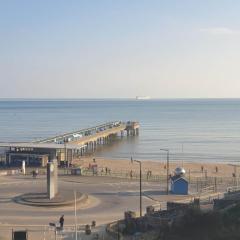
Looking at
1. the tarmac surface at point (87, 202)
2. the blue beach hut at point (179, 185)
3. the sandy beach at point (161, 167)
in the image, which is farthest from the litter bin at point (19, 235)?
the sandy beach at point (161, 167)

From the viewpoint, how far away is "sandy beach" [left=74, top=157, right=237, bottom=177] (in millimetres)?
61622

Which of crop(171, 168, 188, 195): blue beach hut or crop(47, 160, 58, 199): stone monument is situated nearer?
crop(47, 160, 58, 199): stone monument

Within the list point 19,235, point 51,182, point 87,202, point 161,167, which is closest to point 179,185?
point 87,202

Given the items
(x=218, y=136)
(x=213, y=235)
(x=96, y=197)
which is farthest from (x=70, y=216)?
(x=218, y=136)

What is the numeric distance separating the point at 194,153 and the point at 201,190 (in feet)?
136

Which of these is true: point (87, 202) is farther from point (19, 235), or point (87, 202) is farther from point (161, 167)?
point (161, 167)

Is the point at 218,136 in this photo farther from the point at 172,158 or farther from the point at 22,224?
the point at 22,224

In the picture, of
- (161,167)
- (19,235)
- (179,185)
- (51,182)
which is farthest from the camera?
(161,167)

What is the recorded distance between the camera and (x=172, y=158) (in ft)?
262

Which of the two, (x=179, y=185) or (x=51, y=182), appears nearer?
(x=51, y=182)

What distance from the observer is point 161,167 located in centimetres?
6706

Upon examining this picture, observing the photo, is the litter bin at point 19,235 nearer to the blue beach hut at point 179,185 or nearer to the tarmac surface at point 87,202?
the tarmac surface at point 87,202

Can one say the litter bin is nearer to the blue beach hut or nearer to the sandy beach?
the blue beach hut

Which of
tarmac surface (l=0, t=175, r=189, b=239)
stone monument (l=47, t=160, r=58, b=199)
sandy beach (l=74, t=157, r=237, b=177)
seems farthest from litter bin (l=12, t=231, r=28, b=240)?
sandy beach (l=74, t=157, r=237, b=177)
